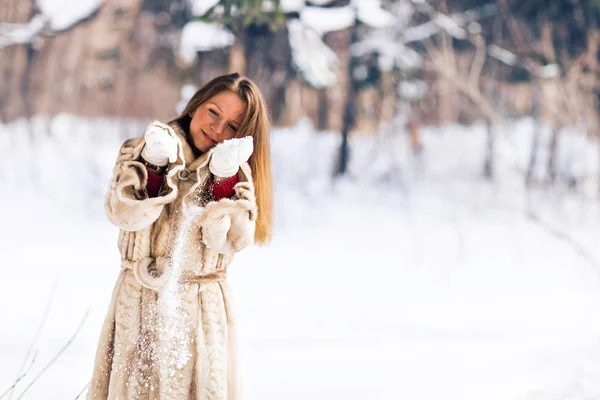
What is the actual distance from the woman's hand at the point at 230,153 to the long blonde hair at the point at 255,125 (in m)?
0.27

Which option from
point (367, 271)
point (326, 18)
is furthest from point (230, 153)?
point (326, 18)

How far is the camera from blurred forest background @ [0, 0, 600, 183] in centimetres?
829

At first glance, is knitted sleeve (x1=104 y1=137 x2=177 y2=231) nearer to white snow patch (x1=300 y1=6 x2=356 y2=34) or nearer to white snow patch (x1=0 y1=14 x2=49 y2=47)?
white snow patch (x1=300 y1=6 x2=356 y2=34)

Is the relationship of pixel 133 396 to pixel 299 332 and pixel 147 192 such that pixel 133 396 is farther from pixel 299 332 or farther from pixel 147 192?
pixel 299 332

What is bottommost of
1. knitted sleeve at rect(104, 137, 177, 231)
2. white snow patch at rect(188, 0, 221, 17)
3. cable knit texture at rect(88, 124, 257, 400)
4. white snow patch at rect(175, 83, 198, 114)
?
cable knit texture at rect(88, 124, 257, 400)

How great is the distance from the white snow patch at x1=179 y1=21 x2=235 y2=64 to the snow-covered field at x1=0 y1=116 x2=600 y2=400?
1.72m

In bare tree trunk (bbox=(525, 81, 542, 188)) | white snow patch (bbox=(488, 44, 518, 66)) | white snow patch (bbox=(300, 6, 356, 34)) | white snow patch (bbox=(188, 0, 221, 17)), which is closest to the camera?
white snow patch (bbox=(188, 0, 221, 17))

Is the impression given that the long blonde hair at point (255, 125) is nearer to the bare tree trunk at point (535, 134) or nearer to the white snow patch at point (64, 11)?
the white snow patch at point (64, 11)

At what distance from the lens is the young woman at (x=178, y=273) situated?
2080mm

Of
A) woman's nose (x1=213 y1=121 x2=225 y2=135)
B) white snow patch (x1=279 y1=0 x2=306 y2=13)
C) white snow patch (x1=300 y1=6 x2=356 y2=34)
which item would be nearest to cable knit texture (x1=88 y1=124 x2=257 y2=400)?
woman's nose (x1=213 y1=121 x2=225 y2=135)

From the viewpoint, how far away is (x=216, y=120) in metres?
2.29

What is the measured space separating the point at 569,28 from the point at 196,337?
9.46 m

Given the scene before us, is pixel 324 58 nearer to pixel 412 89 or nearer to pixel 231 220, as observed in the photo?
pixel 412 89

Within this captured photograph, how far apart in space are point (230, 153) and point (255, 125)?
0.33m
